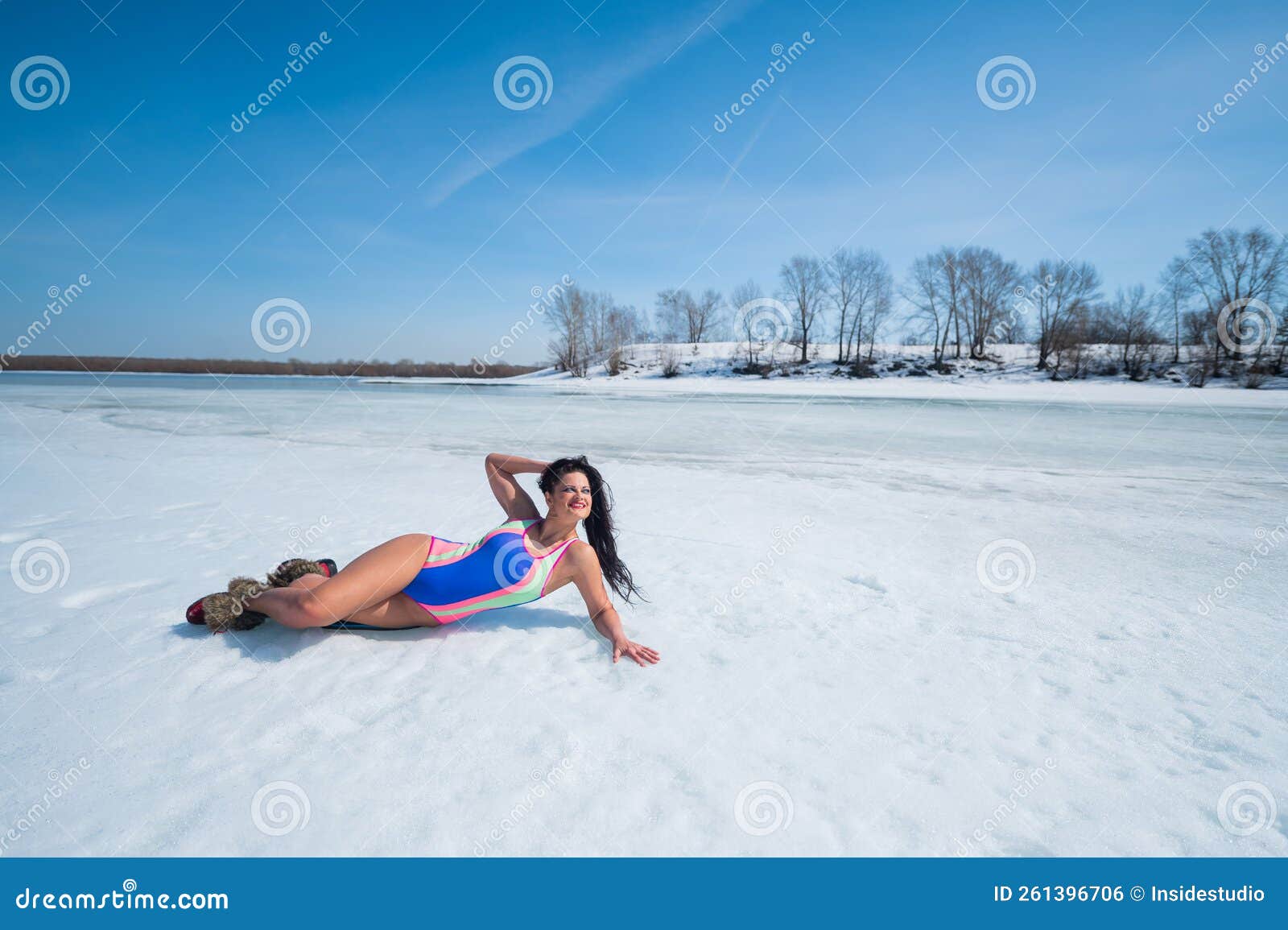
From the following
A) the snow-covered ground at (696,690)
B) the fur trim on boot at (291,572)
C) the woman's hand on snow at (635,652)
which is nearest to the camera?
the snow-covered ground at (696,690)

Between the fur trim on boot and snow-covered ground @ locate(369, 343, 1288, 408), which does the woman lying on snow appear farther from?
snow-covered ground @ locate(369, 343, 1288, 408)

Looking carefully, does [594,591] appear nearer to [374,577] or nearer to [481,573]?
[481,573]

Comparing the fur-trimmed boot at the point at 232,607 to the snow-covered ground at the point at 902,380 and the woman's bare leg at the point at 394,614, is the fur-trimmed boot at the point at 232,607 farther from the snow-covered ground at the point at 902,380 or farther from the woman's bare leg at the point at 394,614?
the snow-covered ground at the point at 902,380

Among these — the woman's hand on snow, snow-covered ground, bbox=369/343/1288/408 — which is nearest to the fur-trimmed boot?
the woman's hand on snow

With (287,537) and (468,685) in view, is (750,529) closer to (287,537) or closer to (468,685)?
(468,685)

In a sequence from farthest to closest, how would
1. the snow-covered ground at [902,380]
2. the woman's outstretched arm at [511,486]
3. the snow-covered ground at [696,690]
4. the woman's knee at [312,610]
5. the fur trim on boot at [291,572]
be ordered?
the snow-covered ground at [902,380], the woman's outstretched arm at [511,486], the fur trim on boot at [291,572], the woman's knee at [312,610], the snow-covered ground at [696,690]

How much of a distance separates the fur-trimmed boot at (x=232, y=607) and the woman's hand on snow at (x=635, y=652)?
1796 millimetres

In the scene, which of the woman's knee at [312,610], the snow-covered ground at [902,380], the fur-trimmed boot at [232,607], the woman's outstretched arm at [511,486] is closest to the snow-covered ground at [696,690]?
the fur-trimmed boot at [232,607]

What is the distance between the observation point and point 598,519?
3.54m

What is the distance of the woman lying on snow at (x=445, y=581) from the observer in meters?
2.92

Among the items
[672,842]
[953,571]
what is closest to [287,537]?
[672,842]

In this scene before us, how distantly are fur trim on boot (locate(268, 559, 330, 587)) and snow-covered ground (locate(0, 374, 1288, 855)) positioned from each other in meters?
0.27

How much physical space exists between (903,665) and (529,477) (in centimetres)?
725

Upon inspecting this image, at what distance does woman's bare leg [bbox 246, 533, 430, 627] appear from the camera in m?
2.88
